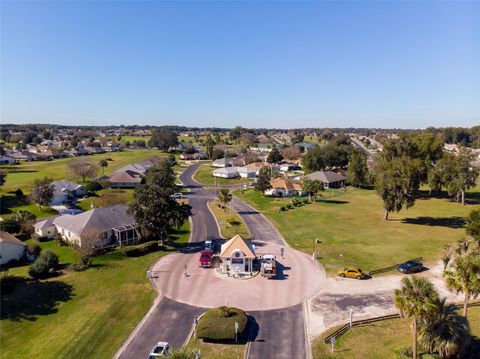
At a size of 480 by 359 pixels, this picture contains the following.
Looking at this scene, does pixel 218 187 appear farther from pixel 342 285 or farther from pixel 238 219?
pixel 342 285

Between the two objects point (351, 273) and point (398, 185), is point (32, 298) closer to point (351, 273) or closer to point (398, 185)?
point (351, 273)

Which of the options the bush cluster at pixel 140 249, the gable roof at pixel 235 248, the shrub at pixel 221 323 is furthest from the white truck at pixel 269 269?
the bush cluster at pixel 140 249

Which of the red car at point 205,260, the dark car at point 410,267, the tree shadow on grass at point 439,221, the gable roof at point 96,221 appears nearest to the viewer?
the dark car at point 410,267

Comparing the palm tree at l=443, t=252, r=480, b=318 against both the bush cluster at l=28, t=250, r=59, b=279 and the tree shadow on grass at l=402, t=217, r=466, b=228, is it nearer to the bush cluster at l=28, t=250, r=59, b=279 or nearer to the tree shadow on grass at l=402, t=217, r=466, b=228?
the bush cluster at l=28, t=250, r=59, b=279

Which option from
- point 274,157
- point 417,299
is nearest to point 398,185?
point 417,299

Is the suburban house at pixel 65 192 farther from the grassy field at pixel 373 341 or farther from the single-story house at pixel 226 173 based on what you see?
the grassy field at pixel 373 341

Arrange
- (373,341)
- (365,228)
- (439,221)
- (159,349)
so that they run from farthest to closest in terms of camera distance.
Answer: (439,221) < (365,228) < (373,341) < (159,349)
